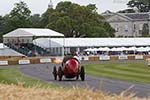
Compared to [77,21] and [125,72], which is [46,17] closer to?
[77,21]

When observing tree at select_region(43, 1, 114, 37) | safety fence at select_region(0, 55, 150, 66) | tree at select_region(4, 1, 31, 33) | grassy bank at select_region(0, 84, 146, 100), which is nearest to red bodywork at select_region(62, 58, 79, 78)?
grassy bank at select_region(0, 84, 146, 100)

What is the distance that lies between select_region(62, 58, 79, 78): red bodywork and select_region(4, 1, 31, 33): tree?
336 feet

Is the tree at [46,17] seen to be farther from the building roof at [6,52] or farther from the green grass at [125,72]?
the green grass at [125,72]

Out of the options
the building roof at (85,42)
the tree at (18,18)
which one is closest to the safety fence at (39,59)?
the building roof at (85,42)

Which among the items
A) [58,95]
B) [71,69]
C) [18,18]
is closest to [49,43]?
[18,18]

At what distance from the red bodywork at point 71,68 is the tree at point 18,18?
102488mm

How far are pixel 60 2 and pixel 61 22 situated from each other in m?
13.4

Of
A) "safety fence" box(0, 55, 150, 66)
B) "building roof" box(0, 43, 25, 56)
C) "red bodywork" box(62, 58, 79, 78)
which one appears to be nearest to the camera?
"red bodywork" box(62, 58, 79, 78)

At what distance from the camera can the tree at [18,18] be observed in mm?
135750

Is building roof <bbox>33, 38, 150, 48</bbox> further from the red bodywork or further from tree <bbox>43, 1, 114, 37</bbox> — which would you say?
the red bodywork

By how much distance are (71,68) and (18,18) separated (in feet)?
350

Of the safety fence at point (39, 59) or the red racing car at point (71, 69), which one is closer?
the red racing car at point (71, 69)

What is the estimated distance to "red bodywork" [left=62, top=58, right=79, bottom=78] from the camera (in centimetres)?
3216

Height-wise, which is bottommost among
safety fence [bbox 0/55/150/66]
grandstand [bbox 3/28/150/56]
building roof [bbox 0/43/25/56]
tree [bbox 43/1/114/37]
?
safety fence [bbox 0/55/150/66]
